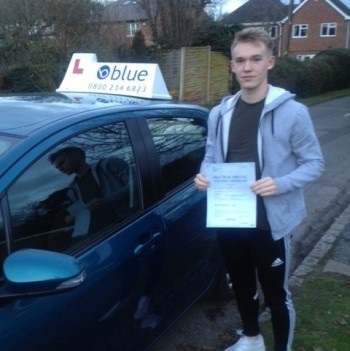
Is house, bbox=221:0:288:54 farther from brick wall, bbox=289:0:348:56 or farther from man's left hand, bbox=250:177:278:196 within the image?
man's left hand, bbox=250:177:278:196

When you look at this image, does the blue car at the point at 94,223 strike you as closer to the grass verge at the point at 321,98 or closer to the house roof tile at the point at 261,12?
the grass verge at the point at 321,98

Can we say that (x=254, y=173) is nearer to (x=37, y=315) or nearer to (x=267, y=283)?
(x=267, y=283)

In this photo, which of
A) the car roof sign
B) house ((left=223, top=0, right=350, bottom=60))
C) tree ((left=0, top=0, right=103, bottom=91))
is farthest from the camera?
house ((left=223, top=0, right=350, bottom=60))

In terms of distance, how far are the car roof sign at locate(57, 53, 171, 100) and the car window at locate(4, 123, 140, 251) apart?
82 centimetres

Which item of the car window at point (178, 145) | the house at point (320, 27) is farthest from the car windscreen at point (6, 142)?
the house at point (320, 27)

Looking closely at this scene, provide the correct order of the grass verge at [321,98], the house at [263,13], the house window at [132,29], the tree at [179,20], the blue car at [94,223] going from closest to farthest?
the blue car at [94,223] → the house window at [132,29] → the tree at [179,20] → the grass verge at [321,98] → the house at [263,13]

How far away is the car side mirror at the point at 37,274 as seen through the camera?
5.19ft

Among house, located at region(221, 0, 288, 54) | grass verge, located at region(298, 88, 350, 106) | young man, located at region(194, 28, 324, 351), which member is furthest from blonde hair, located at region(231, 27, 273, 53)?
house, located at region(221, 0, 288, 54)

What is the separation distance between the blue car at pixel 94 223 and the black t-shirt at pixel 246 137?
458 millimetres

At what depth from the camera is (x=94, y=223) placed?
2.18 m

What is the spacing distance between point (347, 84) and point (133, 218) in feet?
92.5

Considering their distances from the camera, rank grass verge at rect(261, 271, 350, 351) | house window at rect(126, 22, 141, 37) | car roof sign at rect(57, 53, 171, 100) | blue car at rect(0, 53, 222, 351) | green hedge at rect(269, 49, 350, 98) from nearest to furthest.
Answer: blue car at rect(0, 53, 222, 351) < grass verge at rect(261, 271, 350, 351) < car roof sign at rect(57, 53, 171, 100) < house window at rect(126, 22, 141, 37) < green hedge at rect(269, 49, 350, 98)

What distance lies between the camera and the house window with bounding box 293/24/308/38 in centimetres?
4888

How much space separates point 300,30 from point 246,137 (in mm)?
50722
